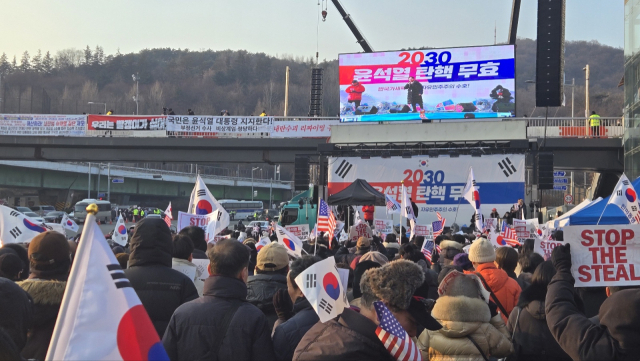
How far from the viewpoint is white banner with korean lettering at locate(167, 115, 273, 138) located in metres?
36.1

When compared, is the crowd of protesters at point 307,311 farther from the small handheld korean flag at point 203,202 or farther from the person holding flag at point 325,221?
the person holding flag at point 325,221

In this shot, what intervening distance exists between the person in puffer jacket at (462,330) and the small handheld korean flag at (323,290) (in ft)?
2.64

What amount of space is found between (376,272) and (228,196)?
97.0m

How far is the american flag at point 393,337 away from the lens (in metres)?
3.31

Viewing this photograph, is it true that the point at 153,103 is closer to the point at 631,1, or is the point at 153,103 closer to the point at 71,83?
the point at 71,83

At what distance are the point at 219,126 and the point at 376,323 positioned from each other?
33.7 metres

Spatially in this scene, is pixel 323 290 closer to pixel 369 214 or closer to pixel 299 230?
pixel 299 230

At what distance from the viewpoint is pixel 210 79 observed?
485 ft

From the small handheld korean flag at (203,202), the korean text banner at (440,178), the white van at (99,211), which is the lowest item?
the white van at (99,211)

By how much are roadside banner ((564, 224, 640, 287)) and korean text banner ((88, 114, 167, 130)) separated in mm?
34274

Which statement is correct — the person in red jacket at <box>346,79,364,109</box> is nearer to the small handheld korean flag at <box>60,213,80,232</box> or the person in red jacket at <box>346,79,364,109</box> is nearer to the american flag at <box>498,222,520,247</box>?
the small handheld korean flag at <box>60,213,80,232</box>

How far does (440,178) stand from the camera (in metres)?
28.5

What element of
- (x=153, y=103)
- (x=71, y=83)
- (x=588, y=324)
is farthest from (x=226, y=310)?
(x=71, y=83)

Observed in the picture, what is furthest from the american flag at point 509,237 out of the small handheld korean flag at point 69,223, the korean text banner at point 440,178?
the korean text banner at point 440,178
